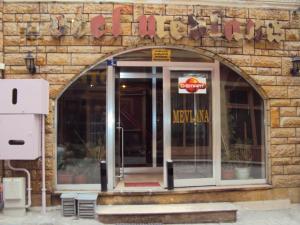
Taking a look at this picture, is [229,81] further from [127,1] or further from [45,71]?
[45,71]

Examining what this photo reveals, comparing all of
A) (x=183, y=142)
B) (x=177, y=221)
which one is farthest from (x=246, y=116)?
(x=177, y=221)

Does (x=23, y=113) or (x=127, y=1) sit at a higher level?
(x=127, y=1)

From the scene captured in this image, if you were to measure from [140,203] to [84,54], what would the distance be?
298cm

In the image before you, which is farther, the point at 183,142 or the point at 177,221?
the point at 183,142

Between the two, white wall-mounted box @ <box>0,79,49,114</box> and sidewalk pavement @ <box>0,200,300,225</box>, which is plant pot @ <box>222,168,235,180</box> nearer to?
sidewalk pavement @ <box>0,200,300,225</box>

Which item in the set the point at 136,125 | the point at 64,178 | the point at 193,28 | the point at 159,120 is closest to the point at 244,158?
the point at 159,120

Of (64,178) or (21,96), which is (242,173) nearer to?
(64,178)

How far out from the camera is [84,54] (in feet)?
27.2

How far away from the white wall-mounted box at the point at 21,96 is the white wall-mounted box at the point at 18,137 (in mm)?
104

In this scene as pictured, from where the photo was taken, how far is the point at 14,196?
25.1 feet

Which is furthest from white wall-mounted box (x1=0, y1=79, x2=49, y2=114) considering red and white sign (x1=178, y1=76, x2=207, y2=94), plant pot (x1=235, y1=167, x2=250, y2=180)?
plant pot (x1=235, y1=167, x2=250, y2=180)

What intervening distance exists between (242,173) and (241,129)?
91 centimetres

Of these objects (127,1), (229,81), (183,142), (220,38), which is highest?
(127,1)

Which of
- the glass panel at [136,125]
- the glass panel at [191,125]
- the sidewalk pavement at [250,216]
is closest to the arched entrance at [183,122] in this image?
the glass panel at [191,125]
